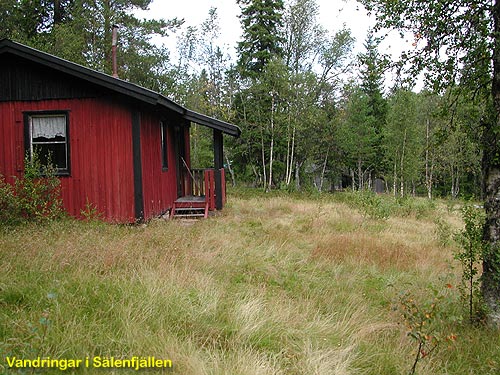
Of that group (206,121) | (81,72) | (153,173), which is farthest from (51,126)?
(206,121)

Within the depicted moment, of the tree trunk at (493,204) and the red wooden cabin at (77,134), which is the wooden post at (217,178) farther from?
the tree trunk at (493,204)

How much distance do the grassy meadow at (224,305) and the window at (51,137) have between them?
2101mm

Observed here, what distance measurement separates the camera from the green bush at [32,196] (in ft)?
24.1

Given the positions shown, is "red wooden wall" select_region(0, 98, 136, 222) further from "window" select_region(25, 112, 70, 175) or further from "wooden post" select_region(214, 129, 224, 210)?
"wooden post" select_region(214, 129, 224, 210)

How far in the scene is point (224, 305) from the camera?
12.3ft

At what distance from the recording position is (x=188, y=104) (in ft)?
84.7

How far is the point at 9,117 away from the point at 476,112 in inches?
356

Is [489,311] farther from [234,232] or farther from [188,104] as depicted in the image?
[188,104]

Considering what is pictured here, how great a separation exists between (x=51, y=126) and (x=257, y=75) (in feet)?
55.0

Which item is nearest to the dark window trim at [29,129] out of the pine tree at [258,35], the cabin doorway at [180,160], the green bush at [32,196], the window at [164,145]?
the green bush at [32,196]

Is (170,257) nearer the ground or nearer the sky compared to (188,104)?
nearer the ground

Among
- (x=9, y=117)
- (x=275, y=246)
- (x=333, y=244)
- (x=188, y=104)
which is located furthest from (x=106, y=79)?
(x=188, y=104)

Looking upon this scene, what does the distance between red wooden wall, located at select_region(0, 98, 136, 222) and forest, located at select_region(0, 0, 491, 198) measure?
10255mm

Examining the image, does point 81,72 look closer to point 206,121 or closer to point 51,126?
point 51,126
